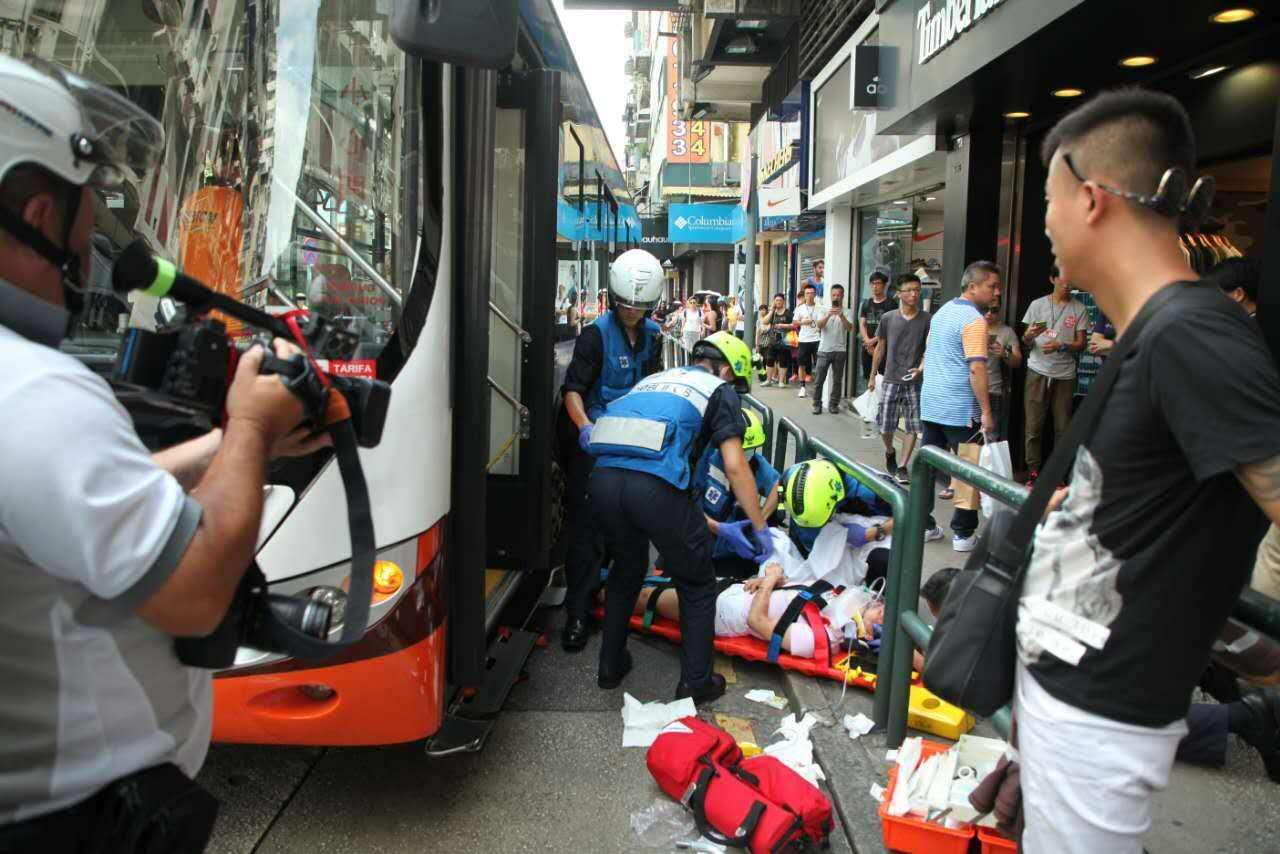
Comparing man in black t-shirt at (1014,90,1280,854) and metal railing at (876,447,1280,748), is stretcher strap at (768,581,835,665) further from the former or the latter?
man in black t-shirt at (1014,90,1280,854)

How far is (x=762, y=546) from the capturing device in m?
4.84

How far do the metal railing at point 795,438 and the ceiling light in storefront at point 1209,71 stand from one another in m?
3.64

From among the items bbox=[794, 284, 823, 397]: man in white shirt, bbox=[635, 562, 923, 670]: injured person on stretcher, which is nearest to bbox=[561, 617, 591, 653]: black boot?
bbox=[635, 562, 923, 670]: injured person on stretcher

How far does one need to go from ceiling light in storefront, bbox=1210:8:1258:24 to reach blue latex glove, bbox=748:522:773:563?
3.95 meters

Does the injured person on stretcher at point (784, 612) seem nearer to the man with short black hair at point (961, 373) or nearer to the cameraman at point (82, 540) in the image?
the man with short black hair at point (961, 373)

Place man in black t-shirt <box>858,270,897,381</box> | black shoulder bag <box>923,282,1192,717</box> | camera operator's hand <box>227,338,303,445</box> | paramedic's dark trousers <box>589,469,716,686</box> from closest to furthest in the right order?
camera operator's hand <box>227,338,303,445</box>, black shoulder bag <box>923,282,1192,717</box>, paramedic's dark trousers <box>589,469,716,686</box>, man in black t-shirt <box>858,270,897,381</box>

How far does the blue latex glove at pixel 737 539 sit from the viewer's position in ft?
16.5

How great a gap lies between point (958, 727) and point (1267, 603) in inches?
80.2

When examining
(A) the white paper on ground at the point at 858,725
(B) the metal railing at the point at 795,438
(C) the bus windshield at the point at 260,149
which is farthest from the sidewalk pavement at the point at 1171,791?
(C) the bus windshield at the point at 260,149


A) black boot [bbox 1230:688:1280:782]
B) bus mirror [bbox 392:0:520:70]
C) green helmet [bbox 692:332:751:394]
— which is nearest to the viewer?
bus mirror [bbox 392:0:520:70]

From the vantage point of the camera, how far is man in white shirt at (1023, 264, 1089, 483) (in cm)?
692

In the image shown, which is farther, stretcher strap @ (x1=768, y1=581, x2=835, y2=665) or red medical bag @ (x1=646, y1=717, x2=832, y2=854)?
stretcher strap @ (x1=768, y1=581, x2=835, y2=665)

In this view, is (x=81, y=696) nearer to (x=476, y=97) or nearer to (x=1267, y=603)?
(x=1267, y=603)

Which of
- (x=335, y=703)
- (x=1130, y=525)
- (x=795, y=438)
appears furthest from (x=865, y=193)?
(x=1130, y=525)
